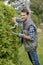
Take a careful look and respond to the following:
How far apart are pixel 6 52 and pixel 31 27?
4.77 feet

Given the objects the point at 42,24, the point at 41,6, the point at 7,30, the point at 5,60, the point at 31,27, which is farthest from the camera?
the point at 41,6

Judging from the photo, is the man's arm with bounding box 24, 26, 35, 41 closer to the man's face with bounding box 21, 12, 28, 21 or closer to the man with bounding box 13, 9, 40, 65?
the man with bounding box 13, 9, 40, 65

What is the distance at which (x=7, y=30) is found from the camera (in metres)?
5.86

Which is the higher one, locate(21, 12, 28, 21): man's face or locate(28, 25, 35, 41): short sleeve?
locate(21, 12, 28, 21): man's face

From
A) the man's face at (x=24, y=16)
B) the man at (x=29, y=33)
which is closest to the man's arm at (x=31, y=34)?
the man at (x=29, y=33)

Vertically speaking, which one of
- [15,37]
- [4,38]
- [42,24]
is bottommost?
[42,24]

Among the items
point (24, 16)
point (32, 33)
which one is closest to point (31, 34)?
point (32, 33)

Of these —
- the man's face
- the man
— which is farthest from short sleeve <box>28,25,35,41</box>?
the man's face

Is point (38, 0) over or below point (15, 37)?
below

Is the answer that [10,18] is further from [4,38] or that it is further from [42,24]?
[42,24]

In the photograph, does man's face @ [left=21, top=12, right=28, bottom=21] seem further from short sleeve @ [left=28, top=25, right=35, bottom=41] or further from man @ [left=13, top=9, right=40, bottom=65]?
short sleeve @ [left=28, top=25, right=35, bottom=41]

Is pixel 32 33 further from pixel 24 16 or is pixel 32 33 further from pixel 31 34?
pixel 24 16

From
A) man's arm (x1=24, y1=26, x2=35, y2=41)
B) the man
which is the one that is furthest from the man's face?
man's arm (x1=24, y1=26, x2=35, y2=41)

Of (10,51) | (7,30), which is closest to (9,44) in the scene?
(10,51)
